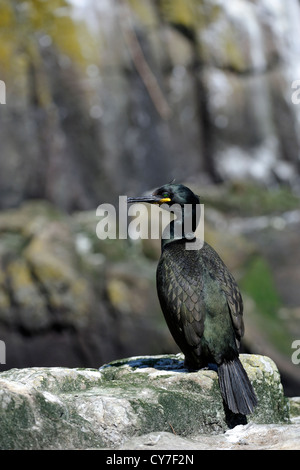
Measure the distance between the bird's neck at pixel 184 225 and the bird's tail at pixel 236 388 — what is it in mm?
1041

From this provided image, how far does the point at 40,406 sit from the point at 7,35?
841cm

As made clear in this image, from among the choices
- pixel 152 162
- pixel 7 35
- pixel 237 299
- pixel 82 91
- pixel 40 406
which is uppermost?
pixel 7 35

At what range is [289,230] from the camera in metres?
11.6

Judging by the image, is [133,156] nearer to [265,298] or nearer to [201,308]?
[265,298]

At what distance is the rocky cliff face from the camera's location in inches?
458

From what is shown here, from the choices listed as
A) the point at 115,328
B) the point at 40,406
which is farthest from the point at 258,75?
the point at 40,406

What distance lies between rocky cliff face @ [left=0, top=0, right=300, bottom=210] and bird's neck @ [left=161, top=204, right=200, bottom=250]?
627 centimetres

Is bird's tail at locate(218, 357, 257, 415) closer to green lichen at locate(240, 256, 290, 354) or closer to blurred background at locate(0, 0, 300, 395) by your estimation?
blurred background at locate(0, 0, 300, 395)

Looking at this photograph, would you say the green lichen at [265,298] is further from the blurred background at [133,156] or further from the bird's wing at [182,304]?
the bird's wing at [182,304]

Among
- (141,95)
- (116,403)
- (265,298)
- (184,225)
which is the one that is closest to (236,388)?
(116,403)

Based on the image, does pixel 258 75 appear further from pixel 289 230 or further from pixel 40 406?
pixel 40 406

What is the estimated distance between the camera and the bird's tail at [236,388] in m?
4.79

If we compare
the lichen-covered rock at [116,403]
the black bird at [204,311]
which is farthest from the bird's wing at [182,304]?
the lichen-covered rock at [116,403]

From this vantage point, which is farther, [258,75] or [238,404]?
[258,75]
